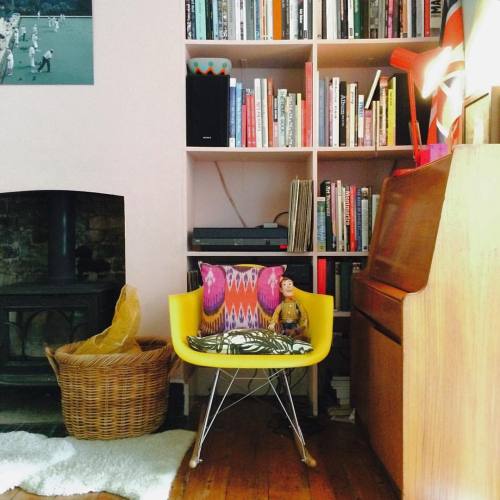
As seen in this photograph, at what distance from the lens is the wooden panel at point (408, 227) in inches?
63.7

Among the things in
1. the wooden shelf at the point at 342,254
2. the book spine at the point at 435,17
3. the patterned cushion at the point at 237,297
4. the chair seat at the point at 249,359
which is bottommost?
the chair seat at the point at 249,359

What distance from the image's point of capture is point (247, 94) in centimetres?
254

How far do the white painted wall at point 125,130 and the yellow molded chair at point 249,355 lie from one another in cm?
40

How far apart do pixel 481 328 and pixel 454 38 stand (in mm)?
1376

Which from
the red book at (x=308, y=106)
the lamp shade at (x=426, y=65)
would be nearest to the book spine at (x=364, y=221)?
the red book at (x=308, y=106)

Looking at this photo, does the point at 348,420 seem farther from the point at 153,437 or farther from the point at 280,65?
the point at 280,65

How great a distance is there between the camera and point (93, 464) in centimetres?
188

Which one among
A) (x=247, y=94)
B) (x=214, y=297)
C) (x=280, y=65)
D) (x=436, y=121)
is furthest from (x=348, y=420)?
(x=280, y=65)

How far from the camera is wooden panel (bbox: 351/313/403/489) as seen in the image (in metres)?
1.59

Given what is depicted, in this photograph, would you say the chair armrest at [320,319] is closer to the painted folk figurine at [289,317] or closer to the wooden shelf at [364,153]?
the painted folk figurine at [289,317]

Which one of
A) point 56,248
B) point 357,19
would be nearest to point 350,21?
point 357,19

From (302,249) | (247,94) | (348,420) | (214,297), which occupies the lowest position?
(348,420)

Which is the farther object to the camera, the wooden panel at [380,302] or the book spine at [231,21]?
the book spine at [231,21]

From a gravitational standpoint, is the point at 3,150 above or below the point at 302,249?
above
